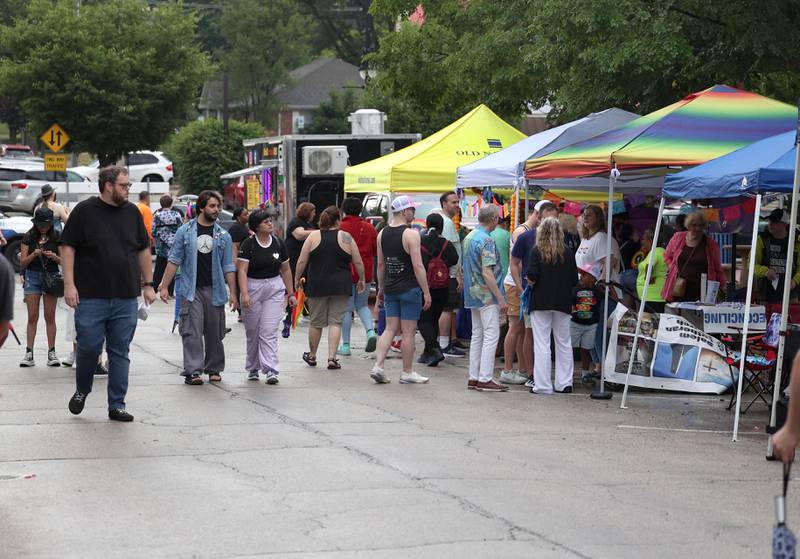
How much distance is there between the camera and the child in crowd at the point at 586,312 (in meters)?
13.2

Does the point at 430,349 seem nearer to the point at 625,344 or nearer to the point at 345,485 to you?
the point at 625,344

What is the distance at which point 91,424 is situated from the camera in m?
10.1

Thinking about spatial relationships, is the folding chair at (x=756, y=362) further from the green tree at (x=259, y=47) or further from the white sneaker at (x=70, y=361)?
the green tree at (x=259, y=47)

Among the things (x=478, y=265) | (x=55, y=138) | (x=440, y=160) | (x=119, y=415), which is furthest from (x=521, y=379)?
(x=55, y=138)

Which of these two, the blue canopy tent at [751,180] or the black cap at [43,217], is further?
the black cap at [43,217]

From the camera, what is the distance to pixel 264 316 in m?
12.7

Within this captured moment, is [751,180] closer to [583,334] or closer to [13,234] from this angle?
[583,334]

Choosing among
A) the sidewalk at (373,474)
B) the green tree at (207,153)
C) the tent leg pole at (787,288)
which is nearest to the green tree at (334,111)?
the green tree at (207,153)

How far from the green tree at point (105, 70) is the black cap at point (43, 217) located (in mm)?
28168

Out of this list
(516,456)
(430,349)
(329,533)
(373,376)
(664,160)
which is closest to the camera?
(329,533)

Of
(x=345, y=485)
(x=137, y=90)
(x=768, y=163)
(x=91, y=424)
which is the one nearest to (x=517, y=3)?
(x=768, y=163)

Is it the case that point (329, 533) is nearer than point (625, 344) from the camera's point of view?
Yes

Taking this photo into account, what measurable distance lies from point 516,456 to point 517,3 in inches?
489

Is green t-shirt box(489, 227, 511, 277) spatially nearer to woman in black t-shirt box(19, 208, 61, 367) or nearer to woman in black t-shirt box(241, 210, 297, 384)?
woman in black t-shirt box(241, 210, 297, 384)
